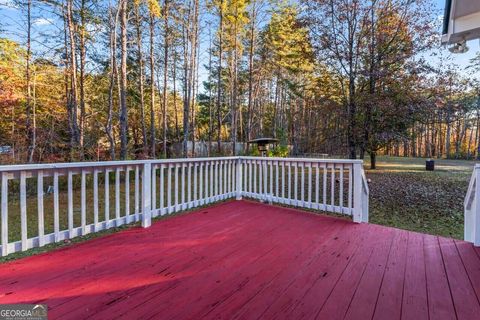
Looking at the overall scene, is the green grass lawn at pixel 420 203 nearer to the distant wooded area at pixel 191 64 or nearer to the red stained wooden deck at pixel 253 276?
the distant wooded area at pixel 191 64

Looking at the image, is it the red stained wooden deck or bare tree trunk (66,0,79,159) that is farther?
bare tree trunk (66,0,79,159)

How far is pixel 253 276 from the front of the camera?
6.41 ft

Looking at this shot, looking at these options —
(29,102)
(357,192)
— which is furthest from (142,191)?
(29,102)

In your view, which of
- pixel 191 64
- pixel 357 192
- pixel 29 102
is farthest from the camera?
pixel 191 64

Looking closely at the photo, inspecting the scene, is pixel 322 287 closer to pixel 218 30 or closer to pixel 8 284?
pixel 8 284

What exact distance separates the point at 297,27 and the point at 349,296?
8.35 m

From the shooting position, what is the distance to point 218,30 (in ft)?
36.0

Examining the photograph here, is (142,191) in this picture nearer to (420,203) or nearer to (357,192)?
(357,192)

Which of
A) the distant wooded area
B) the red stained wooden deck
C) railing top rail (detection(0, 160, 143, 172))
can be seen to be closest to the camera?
the red stained wooden deck

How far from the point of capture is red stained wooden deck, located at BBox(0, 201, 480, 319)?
5.15 feet

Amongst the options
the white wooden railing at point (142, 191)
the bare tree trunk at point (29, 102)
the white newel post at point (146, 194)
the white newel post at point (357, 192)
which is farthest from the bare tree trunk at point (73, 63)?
the white newel post at point (357, 192)

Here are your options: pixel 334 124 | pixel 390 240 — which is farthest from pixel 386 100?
pixel 390 240

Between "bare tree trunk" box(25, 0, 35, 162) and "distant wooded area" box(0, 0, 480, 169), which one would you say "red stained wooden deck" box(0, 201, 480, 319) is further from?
"bare tree trunk" box(25, 0, 35, 162)

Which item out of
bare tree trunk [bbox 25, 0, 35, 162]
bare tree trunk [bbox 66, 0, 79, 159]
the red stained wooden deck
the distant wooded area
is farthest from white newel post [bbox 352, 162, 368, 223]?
bare tree trunk [bbox 25, 0, 35, 162]
